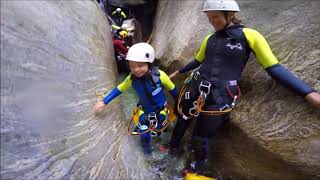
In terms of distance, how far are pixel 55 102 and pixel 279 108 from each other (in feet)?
7.79

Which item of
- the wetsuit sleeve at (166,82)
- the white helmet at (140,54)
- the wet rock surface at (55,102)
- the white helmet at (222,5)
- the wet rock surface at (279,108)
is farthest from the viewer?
the wetsuit sleeve at (166,82)

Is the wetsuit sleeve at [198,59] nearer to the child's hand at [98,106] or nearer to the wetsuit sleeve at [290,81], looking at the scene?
the wetsuit sleeve at [290,81]

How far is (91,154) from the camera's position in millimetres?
3545

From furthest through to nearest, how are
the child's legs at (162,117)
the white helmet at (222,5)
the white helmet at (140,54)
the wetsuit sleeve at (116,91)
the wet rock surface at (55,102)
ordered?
the child's legs at (162,117) → the wetsuit sleeve at (116,91) → the white helmet at (140,54) → the white helmet at (222,5) → the wet rock surface at (55,102)

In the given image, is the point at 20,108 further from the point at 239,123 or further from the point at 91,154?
the point at 239,123

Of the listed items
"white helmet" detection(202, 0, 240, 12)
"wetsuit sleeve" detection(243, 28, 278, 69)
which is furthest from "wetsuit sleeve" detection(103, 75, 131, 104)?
"wetsuit sleeve" detection(243, 28, 278, 69)

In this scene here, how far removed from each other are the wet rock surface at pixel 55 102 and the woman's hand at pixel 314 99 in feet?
6.70

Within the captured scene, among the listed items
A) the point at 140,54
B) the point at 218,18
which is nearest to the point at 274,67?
the point at 218,18

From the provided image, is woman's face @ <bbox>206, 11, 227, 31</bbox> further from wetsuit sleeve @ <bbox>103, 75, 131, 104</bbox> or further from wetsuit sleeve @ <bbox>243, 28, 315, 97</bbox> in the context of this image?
wetsuit sleeve @ <bbox>103, 75, 131, 104</bbox>

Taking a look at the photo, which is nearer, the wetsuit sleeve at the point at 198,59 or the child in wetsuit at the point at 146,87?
the child in wetsuit at the point at 146,87

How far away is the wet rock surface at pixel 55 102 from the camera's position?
9.72 feet

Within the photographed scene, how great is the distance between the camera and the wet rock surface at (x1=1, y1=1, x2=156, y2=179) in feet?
9.72

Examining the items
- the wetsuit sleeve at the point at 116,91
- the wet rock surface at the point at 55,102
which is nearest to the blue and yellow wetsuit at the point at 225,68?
the wetsuit sleeve at the point at 116,91

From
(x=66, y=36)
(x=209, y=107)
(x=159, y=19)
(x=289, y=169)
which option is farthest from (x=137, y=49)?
(x=159, y=19)
